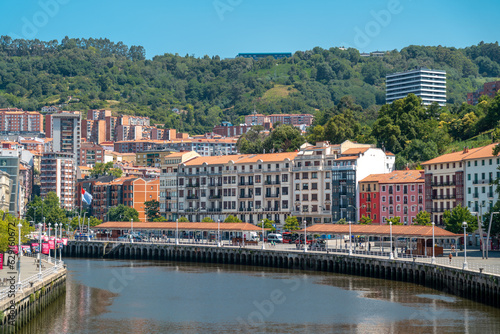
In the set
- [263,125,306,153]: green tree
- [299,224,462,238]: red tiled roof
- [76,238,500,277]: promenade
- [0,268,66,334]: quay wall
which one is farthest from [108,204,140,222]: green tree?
[0,268,66,334]: quay wall

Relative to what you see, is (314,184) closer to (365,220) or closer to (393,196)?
(393,196)

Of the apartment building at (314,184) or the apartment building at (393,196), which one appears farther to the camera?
the apartment building at (314,184)

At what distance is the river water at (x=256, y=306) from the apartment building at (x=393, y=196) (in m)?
40.6

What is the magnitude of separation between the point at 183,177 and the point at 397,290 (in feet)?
298

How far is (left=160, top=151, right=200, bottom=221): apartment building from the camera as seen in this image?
172 metres

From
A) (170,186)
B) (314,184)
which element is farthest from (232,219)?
(170,186)

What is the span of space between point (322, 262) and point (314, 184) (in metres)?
44.7

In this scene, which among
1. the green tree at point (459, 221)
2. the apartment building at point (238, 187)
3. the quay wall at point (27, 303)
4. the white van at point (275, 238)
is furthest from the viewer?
the apartment building at point (238, 187)

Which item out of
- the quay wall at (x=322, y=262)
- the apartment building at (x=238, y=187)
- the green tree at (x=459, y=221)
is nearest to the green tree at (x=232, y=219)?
the apartment building at (x=238, y=187)

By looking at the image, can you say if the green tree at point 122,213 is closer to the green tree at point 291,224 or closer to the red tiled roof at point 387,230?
the green tree at point 291,224

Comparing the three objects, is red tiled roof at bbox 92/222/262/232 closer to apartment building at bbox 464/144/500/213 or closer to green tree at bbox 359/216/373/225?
green tree at bbox 359/216/373/225

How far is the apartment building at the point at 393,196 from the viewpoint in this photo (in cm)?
13862

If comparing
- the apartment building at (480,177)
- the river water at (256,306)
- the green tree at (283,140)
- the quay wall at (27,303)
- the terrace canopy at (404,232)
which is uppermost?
the green tree at (283,140)

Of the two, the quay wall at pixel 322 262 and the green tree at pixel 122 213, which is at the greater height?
the green tree at pixel 122 213
